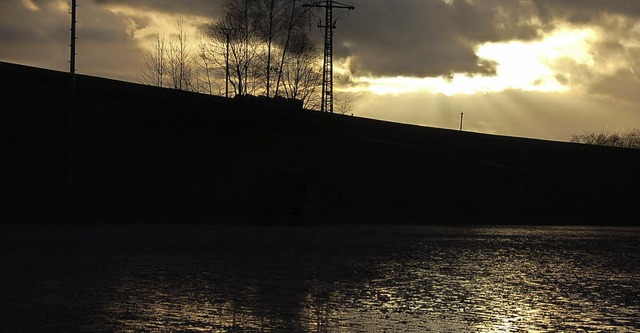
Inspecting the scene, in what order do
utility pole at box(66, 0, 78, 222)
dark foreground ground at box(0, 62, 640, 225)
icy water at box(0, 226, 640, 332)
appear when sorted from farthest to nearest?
1. dark foreground ground at box(0, 62, 640, 225)
2. utility pole at box(66, 0, 78, 222)
3. icy water at box(0, 226, 640, 332)

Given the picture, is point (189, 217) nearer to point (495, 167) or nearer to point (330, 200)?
point (330, 200)

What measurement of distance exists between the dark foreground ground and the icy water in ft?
28.2

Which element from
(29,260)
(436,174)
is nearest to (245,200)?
(436,174)

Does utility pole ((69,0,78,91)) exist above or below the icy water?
above

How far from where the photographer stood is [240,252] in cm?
2045

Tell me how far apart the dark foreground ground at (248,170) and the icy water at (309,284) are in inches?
339

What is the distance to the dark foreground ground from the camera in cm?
3422

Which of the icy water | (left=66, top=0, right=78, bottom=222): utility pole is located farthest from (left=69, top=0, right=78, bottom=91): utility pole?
the icy water

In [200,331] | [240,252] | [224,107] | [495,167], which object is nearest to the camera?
[200,331]

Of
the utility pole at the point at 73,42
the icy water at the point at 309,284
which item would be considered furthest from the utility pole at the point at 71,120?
the icy water at the point at 309,284

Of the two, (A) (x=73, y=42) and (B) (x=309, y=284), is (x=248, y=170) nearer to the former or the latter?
(A) (x=73, y=42)

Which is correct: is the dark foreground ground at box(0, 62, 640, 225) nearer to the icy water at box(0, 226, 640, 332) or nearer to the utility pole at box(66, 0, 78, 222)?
the utility pole at box(66, 0, 78, 222)

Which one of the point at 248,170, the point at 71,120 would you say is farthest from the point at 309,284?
the point at 248,170

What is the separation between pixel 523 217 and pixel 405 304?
89.0 feet
